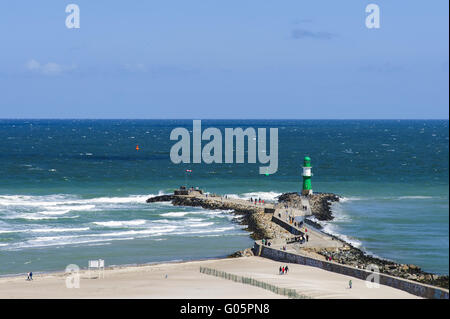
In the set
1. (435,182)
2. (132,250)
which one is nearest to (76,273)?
(132,250)

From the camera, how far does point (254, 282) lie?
39.7 metres

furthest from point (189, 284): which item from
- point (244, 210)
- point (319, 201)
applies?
point (319, 201)

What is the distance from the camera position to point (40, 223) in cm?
6631

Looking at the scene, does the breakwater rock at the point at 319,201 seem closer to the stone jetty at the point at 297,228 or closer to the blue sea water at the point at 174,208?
the stone jetty at the point at 297,228

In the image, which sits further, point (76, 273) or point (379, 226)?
point (379, 226)

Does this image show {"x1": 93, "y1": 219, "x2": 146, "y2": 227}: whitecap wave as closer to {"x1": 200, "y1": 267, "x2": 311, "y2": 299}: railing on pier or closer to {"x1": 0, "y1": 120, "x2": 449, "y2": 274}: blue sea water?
{"x1": 0, "y1": 120, "x2": 449, "y2": 274}: blue sea water

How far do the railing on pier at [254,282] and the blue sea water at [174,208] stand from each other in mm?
7865

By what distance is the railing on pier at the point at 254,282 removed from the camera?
35.9m

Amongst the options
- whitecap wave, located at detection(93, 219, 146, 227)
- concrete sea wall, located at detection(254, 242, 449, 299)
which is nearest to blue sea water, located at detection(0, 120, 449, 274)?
whitecap wave, located at detection(93, 219, 146, 227)

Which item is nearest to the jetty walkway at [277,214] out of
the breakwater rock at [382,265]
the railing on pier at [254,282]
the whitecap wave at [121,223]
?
the breakwater rock at [382,265]

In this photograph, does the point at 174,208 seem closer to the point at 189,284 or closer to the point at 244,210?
the point at 244,210

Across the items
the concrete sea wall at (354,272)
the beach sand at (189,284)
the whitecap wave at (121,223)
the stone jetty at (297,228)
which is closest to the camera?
the concrete sea wall at (354,272)

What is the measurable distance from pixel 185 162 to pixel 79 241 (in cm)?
8622
